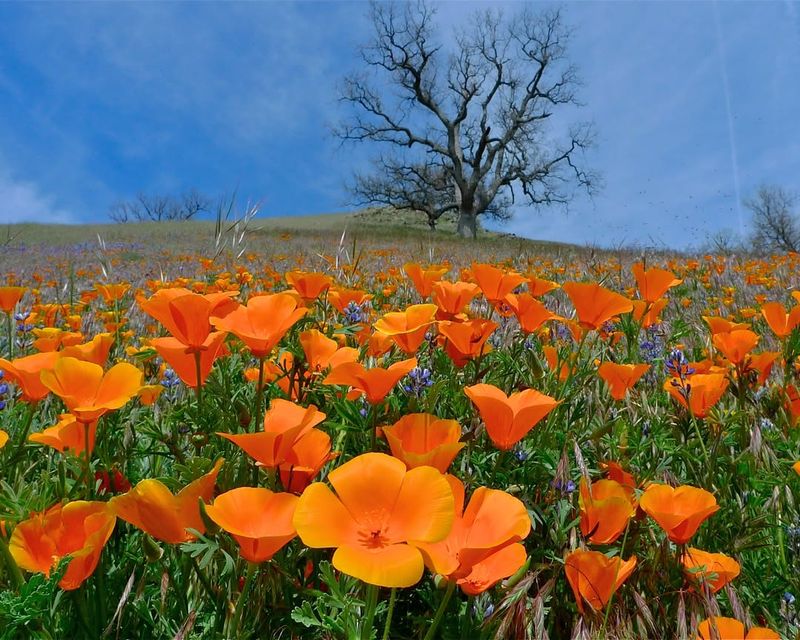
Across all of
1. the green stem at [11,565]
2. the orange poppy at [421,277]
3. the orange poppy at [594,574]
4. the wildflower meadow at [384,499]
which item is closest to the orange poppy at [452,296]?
the wildflower meadow at [384,499]

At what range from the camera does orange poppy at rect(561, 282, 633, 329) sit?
1.47 m

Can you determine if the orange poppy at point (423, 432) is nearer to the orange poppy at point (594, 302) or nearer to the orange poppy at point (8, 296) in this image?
the orange poppy at point (594, 302)

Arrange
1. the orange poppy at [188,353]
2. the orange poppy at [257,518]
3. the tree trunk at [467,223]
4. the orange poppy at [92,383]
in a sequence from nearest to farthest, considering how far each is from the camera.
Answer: the orange poppy at [257,518] → the orange poppy at [92,383] → the orange poppy at [188,353] → the tree trunk at [467,223]

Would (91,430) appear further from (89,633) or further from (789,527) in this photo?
(789,527)

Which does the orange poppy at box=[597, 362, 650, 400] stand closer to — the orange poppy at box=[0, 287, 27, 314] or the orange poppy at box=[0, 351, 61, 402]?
the orange poppy at box=[0, 351, 61, 402]

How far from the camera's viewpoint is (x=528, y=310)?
158 centimetres

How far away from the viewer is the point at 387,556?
685 mm

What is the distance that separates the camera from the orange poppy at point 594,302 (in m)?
1.47

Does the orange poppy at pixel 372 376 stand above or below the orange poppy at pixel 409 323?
below

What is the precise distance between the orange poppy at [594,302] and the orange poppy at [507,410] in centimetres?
51

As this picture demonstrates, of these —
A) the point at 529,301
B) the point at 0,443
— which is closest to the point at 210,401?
the point at 0,443

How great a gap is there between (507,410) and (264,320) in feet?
1.71

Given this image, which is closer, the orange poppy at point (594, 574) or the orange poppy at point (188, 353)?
Result: the orange poppy at point (594, 574)

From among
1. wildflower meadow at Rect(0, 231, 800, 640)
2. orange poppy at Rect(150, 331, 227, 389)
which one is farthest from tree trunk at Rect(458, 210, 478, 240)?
orange poppy at Rect(150, 331, 227, 389)
